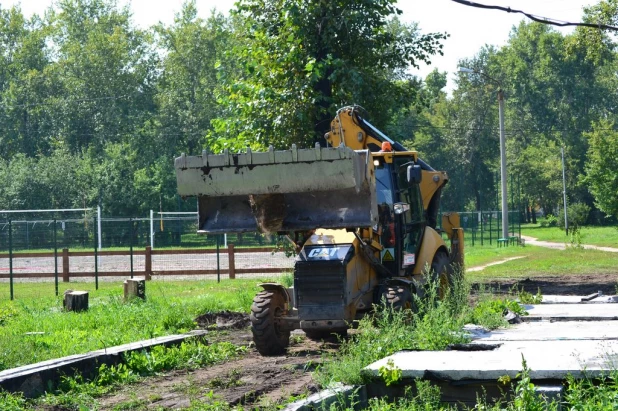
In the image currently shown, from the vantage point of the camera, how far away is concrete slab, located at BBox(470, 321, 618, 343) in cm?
1148

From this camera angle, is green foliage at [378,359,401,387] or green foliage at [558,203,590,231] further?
green foliage at [558,203,590,231]

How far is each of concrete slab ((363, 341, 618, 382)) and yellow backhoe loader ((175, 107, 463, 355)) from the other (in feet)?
8.42

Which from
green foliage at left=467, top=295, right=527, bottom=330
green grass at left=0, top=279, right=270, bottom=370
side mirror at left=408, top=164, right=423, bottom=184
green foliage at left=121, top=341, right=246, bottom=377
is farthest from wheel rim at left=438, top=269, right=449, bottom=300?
green grass at left=0, top=279, right=270, bottom=370

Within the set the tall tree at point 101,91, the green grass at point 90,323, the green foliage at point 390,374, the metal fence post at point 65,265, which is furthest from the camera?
the tall tree at point 101,91

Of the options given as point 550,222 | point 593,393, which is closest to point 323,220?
point 593,393

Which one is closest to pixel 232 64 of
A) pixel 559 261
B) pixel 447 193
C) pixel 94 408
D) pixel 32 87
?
pixel 32 87

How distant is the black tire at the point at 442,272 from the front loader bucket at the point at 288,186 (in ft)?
9.62

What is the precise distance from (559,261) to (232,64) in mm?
42584

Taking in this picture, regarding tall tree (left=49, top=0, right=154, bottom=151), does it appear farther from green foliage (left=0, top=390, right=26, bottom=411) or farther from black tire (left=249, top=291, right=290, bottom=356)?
green foliage (left=0, top=390, right=26, bottom=411)

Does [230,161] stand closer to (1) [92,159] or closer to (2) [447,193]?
(1) [92,159]

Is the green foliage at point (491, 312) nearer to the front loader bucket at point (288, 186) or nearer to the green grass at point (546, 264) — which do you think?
the front loader bucket at point (288, 186)

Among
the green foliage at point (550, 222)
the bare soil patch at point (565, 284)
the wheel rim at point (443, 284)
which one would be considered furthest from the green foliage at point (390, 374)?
the green foliage at point (550, 222)

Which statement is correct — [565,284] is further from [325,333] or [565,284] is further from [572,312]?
[325,333]

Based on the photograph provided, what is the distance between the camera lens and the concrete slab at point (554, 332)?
1148cm
